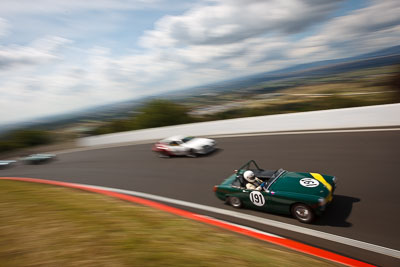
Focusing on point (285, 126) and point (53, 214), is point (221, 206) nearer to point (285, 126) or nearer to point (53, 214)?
point (53, 214)

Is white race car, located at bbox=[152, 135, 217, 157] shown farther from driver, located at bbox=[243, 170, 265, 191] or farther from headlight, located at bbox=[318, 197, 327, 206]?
headlight, located at bbox=[318, 197, 327, 206]

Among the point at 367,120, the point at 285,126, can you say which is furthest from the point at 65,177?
the point at 367,120

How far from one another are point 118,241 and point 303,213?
150 inches

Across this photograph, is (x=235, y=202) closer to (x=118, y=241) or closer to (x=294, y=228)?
(x=294, y=228)

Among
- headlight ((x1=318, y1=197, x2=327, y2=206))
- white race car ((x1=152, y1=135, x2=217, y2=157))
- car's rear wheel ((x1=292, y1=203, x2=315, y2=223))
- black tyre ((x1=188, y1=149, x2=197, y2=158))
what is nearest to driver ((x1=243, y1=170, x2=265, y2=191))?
car's rear wheel ((x1=292, y1=203, x2=315, y2=223))

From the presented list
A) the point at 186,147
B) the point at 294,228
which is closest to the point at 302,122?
the point at 186,147

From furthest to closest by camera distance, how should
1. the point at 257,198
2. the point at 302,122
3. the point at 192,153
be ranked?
1. the point at 302,122
2. the point at 192,153
3. the point at 257,198

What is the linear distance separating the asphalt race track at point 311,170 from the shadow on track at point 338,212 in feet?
0.06

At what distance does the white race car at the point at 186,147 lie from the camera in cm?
1210

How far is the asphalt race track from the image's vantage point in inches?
200

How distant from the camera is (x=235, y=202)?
663cm

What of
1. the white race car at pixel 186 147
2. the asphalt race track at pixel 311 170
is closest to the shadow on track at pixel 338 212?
the asphalt race track at pixel 311 170

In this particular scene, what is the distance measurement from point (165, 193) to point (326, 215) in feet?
15.9

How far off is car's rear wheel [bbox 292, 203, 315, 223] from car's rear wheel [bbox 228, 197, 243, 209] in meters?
1.39
